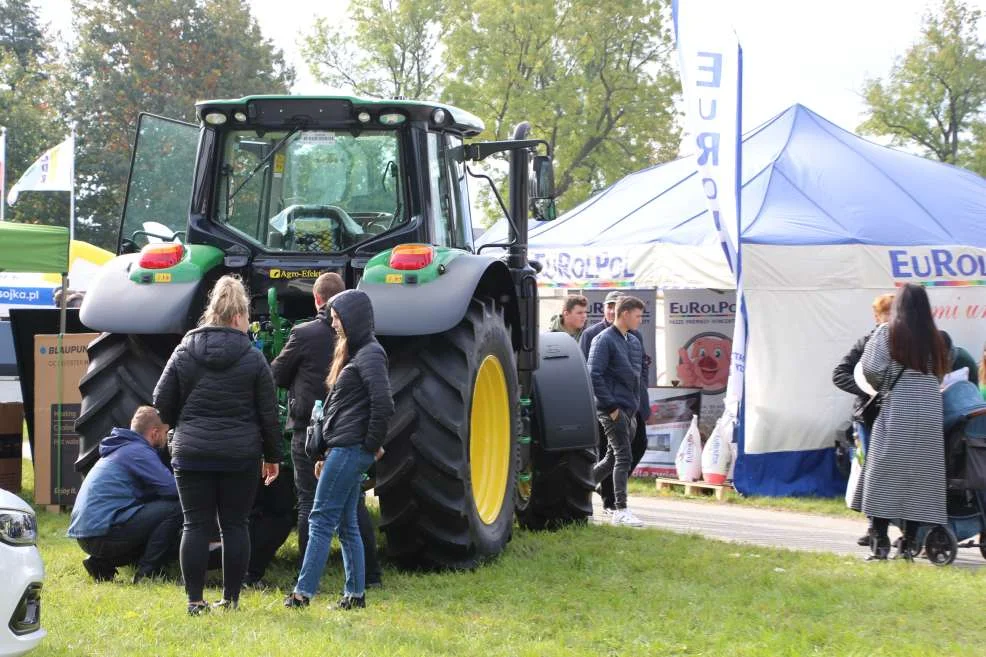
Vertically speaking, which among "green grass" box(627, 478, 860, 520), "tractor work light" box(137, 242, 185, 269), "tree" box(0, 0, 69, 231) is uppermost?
"tree" box(0, 0, 69, 231)

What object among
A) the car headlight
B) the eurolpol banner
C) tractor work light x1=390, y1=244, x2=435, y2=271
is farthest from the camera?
the eurolpol banner

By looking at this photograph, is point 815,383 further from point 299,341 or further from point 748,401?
point 299,341

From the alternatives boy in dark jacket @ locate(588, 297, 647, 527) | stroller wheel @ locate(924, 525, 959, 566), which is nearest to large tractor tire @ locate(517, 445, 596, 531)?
boy in dark jacket @ locate(588, 297, 647, 527)

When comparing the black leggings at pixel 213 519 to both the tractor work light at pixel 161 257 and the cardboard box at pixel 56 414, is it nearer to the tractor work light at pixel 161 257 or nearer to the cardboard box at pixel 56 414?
the tractor work light at pixel 161 257

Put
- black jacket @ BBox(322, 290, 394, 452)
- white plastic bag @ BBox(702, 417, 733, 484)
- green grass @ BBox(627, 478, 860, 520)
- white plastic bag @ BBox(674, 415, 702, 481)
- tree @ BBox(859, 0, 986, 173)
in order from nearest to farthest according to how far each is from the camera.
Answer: black jacket @ BBox(322, 290, 394, 452) < green grass @ BBox(627, 478, 860, 520) < white plastic bag @ BBox(702, 417, 733, 484) < white plastic bag @ BBox(674, 415, 702, 481) < tree @ BBox(859, 0, 986, 173)

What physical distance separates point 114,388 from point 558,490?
3.43 m

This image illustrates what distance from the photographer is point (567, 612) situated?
638 cm

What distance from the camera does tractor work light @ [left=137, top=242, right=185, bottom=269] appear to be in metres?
7.21

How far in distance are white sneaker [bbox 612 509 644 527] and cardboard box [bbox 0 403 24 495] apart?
196 inches

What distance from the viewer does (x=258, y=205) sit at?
784 cm

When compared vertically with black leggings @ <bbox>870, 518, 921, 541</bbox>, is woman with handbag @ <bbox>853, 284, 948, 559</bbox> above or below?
above

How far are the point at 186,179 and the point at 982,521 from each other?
18.2ft

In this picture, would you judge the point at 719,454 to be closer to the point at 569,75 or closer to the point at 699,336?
the point at 699,336

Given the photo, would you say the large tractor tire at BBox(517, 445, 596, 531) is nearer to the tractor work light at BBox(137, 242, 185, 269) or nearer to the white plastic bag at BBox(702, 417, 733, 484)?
the tractor work light at BBox(137, 242, 185, 269)
